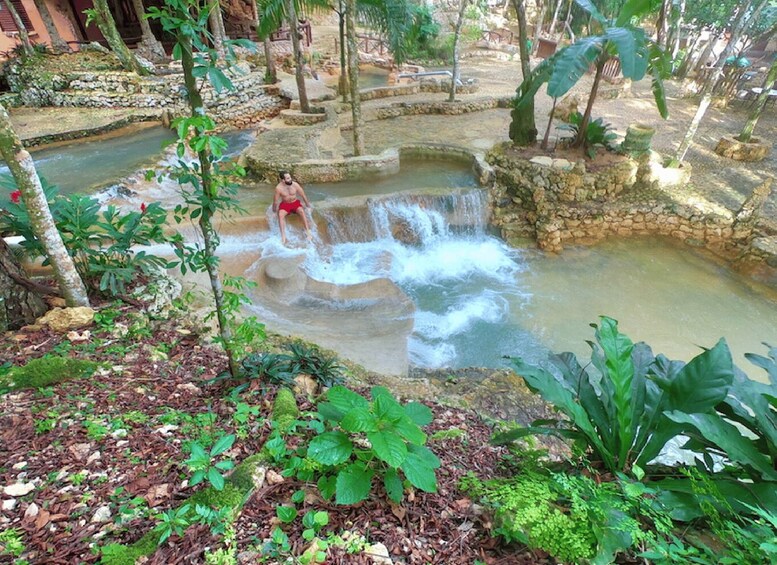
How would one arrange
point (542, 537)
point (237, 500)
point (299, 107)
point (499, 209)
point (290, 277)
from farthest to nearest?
point (299, 107), point (499, 209), point (290, 277), point (237, 500), point (542, 537)

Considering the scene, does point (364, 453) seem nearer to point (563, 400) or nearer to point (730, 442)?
point (563, 400)

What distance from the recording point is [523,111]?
862 cm

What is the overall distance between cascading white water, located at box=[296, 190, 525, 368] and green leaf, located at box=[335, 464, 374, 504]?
390 cm

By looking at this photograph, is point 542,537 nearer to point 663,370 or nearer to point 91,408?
point 663,370

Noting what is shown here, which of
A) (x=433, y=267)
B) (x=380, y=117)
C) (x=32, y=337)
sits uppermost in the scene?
(x=32, y=337)

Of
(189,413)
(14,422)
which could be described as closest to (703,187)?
(189,413)

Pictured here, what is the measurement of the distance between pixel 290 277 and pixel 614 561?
5191 mm

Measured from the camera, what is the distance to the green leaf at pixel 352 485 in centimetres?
168

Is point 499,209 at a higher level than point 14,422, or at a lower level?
lower

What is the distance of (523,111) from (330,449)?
343 inches

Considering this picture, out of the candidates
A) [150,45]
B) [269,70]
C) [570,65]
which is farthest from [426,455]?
[150,45]

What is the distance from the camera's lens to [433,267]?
24.9ft

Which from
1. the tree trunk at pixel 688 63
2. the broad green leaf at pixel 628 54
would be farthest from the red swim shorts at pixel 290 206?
the tree trunk at pixel 688 63

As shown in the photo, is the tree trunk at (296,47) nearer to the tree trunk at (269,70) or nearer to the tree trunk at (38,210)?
the tree trunk at (269,70)
